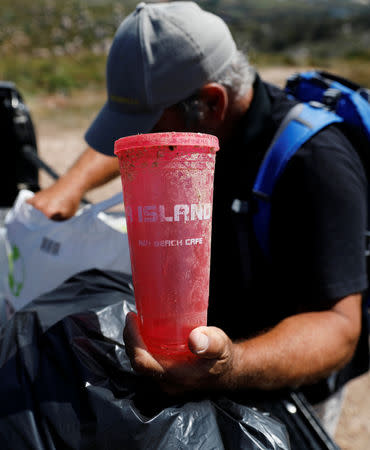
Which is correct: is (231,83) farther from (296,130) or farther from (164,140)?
(164,140)

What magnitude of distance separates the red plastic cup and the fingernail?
1.5 inches

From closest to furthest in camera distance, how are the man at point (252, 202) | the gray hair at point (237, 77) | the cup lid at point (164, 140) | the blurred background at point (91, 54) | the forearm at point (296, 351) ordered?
the cup lid at point (164, 140), the forearm at point (296, 351), the man at point (252, 202), the gray hair at point (237, 77), the blurred background at point (91, 54)

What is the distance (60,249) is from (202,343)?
951 millimetres

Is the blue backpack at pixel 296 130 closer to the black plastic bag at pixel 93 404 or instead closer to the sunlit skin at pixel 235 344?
the sunlit skin at pixel 235 344

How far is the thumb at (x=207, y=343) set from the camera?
0.79 m

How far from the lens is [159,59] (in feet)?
4.51

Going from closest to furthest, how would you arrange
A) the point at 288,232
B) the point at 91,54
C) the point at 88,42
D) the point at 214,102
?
Result: the point at 288,232 < the point at 214,102 < the point at 91,54 < the point at 88,42

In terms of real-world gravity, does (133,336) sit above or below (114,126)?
below

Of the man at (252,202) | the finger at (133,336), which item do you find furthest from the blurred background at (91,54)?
the finger at (133,336)

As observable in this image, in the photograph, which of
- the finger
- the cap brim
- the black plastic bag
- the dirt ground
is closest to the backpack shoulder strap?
the cap brim

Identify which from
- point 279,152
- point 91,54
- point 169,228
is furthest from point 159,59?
→ point 91,54

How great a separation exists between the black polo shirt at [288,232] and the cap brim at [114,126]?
343 millimetres

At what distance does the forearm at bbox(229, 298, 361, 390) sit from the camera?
1.03 metres

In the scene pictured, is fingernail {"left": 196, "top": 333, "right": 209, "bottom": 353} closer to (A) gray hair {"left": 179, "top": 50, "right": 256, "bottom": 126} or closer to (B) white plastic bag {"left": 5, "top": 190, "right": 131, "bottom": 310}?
(B) white plastic bag {"left": 5, "top": 190, "right": 131, "bottom": 310}
